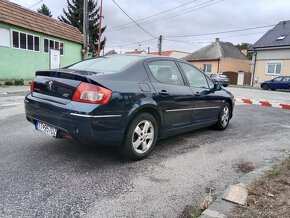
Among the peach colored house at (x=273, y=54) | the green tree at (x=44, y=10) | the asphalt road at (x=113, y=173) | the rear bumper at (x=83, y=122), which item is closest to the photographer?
the asphalt road at (x=113, y=173)

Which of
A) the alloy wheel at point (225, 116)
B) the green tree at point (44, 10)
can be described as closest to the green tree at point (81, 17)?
the green tree at point (44, 10)

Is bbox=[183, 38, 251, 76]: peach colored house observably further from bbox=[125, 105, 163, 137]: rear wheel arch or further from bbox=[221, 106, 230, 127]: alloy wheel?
bbox=[125, 105, 163, 137]: rear wheel arch

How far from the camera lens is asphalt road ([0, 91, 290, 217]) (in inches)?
105

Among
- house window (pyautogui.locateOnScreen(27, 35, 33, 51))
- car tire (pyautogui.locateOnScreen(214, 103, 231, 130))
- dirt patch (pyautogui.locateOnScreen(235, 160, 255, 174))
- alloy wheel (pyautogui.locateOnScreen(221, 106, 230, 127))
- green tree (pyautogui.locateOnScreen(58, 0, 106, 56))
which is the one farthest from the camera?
green tree (pyautogui.locateOnScreen(58, 0, 106, 56))

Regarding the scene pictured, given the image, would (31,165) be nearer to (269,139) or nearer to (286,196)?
(286,196)

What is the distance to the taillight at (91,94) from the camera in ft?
10.8

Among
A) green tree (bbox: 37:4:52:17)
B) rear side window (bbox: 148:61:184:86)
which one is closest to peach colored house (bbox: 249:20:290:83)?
rear side window (bbox: 148:61:184:86)

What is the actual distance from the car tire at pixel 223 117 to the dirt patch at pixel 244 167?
193 cm

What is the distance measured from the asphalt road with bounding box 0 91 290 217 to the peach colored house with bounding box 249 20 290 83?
27.9 metres

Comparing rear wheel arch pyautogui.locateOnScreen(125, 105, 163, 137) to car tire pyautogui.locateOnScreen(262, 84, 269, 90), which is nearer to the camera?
rear wheel arch pyautogui.locateOnScreen(125, 105, 163, 137)

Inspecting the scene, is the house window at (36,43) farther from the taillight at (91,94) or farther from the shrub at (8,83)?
the taillight at (91,94)

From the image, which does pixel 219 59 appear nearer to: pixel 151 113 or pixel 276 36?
pixel 276 36

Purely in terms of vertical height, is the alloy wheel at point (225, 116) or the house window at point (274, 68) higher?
the house window at point (274, 68)

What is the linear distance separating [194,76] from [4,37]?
1349 cm
